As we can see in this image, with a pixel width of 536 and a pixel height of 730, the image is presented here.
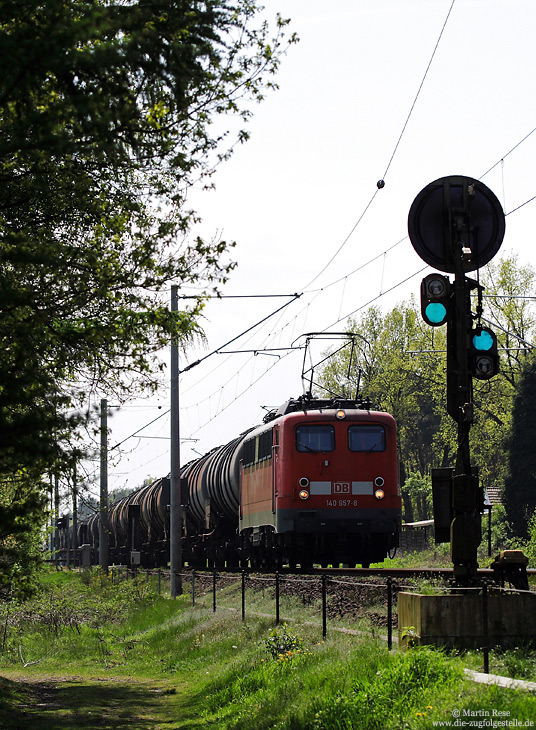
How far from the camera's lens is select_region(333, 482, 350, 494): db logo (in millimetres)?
20641

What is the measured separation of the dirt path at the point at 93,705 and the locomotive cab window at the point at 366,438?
671 centimetres

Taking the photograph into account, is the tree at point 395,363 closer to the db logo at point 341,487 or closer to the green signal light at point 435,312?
the db logo at point 341,487

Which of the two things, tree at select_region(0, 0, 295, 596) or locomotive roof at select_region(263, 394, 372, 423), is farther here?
locomotive roof at select_region(263, 394, 372, 423)

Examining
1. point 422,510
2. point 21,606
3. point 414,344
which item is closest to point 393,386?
point 414,344

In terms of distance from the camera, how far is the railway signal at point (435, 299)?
31.3 ft

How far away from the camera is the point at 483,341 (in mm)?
9516

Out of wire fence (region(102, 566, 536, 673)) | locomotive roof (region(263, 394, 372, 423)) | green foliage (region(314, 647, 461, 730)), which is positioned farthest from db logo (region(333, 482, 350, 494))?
green foliage (region(314, 647, 461, 730))

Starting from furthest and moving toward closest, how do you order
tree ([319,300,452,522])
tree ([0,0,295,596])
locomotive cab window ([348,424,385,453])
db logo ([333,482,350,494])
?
tree ([319,300,452,522]) < locomotive cab window ([348,424,385,453]) < db logo ([333,482,350,494]) < tree ([0,0,295,596])

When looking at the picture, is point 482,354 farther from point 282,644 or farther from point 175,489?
point 175,489

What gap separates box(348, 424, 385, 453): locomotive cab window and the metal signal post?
11021 mm

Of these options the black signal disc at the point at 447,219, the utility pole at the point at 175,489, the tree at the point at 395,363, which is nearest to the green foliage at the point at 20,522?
the black signal disc at the point at 447,219

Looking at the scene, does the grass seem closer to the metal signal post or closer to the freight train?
the metal signal post

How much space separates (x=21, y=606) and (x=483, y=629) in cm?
1909

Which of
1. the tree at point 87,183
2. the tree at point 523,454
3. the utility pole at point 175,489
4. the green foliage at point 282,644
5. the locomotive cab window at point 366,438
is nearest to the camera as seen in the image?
the tree at point 87,183
